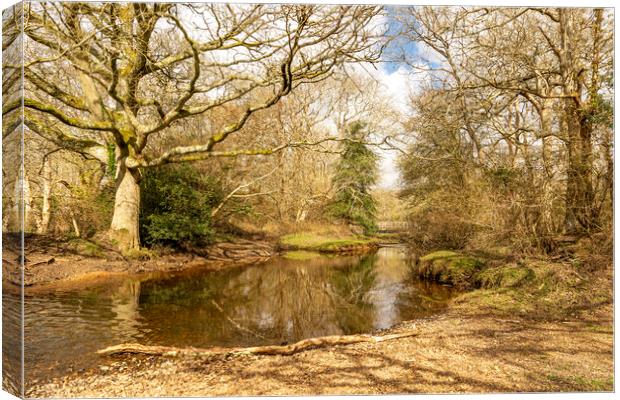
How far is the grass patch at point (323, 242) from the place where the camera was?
19.9ft

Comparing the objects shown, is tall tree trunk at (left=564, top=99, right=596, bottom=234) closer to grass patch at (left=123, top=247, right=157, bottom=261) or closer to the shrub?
the shrub

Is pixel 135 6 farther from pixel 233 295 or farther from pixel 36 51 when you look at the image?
pixel 233 295

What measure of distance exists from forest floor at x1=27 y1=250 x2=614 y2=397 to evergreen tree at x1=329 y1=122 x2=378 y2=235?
2.14 meters

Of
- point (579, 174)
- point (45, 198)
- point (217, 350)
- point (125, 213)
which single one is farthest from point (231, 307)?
point (579, 174)

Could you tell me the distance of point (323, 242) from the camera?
644cm

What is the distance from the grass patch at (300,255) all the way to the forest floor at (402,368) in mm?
2611

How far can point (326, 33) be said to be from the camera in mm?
4730

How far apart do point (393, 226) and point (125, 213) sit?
4584 millimetres

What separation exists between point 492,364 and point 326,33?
4252 mm

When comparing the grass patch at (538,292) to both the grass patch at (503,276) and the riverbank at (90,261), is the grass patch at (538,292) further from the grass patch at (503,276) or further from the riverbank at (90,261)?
the riverbank at (90,261)

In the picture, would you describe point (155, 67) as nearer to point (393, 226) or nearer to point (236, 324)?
point (236, 324)

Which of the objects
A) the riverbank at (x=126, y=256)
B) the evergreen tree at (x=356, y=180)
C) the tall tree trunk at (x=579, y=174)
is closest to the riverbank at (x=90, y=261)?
the riverbank at (x=126, y=256)

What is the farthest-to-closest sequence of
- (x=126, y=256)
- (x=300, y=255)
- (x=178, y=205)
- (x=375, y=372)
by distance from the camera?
(x=178, y=205), (x=300, y=255), (x=126, y=256), (x=375, y=372)

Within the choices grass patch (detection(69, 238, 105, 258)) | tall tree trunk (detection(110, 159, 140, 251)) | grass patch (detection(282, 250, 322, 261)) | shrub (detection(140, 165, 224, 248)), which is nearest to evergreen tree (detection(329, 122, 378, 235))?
grass patch (detection(282, 250, 322, 261))
